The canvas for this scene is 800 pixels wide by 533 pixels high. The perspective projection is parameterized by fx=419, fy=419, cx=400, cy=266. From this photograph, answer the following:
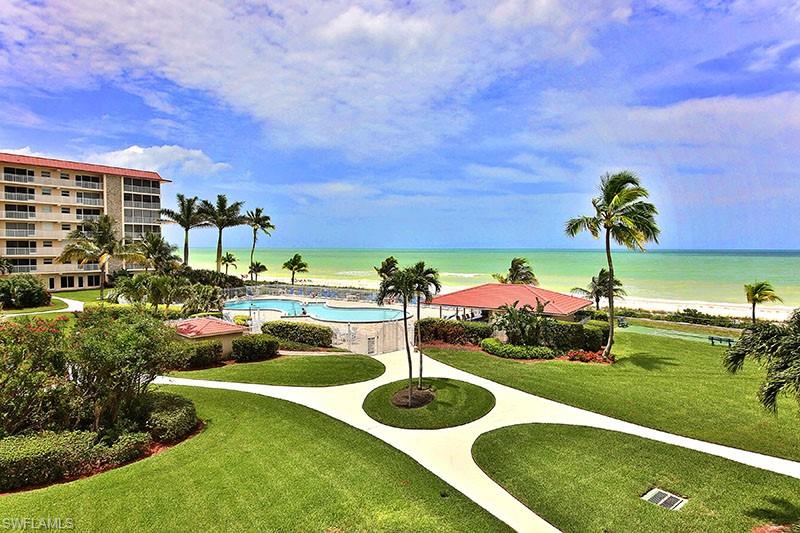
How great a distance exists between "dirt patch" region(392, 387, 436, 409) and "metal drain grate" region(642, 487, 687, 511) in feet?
22.3

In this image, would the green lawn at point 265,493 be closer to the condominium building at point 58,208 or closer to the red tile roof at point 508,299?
the red tile roof at point 508,299

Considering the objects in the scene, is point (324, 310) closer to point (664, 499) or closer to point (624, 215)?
point (624, 215)

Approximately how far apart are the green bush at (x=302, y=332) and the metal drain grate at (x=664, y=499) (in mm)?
15616

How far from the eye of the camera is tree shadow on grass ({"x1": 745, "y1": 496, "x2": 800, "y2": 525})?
754 cm

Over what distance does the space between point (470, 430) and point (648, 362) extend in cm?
1115

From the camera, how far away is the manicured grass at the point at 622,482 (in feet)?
25.3

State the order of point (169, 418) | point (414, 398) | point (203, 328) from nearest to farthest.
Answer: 1. point (169, 418)
2. point (414, 398)
3. point (203, 328)

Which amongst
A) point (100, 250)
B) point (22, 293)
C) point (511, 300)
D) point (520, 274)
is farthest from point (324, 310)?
point (22, 293)

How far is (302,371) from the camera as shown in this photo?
17.1 metres

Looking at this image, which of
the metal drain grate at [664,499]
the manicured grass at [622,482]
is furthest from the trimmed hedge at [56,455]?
the metal drain grate at [664,499]

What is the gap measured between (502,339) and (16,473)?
18.6m

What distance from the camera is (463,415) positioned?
12.9m

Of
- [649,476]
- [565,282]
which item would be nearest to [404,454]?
[649,476]

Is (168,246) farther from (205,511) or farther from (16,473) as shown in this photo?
(205,511)
